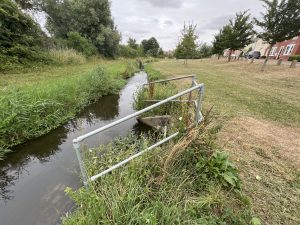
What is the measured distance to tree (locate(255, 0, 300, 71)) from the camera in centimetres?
1112

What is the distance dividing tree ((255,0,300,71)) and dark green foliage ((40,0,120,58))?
58.8 feet

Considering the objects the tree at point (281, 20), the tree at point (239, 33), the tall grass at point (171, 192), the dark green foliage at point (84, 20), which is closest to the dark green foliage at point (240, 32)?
the tree at point (239, 33)

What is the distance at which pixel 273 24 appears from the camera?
468 inches

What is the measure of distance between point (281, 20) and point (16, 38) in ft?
58.8

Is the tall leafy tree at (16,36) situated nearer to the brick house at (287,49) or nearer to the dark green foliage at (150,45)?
the brick house at (287,49)

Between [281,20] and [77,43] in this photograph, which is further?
[77,43]

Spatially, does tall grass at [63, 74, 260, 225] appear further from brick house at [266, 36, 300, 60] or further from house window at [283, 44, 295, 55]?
house window at [283, 44, 295, 55]

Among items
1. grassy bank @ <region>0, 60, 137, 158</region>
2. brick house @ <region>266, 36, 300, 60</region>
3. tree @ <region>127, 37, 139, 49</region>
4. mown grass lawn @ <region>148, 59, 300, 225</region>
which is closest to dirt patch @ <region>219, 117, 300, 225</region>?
mown grass lawn @ <region>148, 59, 300, 225</region>

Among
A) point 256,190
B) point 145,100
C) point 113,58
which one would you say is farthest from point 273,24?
point 113,58

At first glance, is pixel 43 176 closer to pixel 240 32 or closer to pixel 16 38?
pixel 16 38

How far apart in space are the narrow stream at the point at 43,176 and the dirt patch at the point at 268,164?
2.83 metres

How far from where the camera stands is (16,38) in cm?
1064

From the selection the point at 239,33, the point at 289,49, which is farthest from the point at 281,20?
the point at 289,49

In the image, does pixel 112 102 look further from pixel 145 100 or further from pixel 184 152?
pixel 184 152
